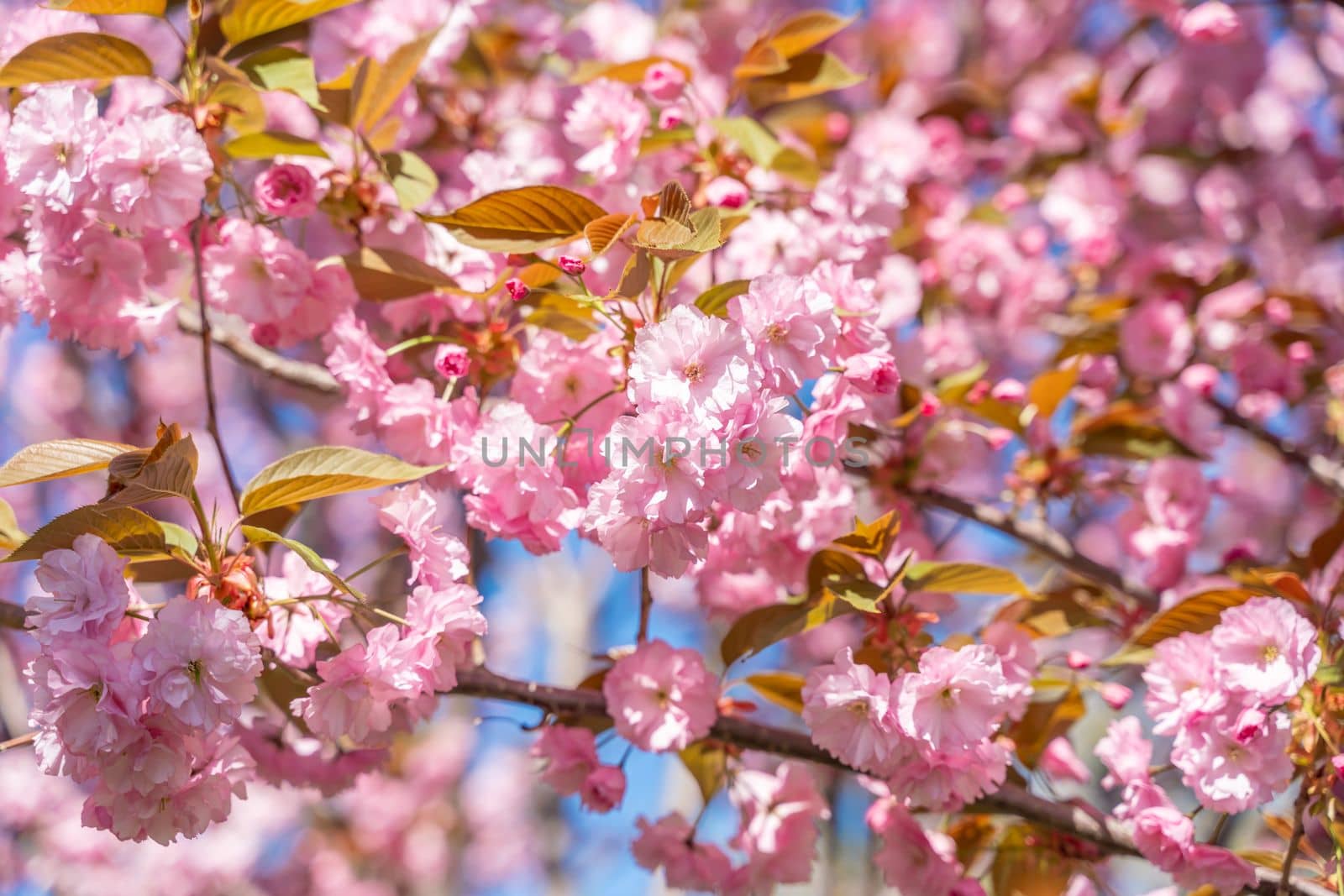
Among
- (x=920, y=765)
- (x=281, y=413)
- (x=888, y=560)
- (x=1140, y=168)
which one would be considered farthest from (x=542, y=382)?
(x=281, y=413)

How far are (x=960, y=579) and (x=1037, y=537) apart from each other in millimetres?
599

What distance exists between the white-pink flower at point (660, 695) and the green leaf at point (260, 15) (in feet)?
3.29

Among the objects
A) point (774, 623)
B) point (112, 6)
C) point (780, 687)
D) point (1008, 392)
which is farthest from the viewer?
point (1008, 392)

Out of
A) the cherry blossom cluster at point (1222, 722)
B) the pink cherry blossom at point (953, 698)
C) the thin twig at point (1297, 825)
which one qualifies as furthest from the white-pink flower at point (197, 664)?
the thin twig at point (1297, 825)

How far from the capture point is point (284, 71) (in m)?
1.64

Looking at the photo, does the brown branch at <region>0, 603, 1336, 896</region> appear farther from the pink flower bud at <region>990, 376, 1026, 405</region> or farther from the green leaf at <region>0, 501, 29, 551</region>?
the pink flower bud at <region>990, 376, 1026, 405</region>

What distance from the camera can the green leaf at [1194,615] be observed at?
147 cm

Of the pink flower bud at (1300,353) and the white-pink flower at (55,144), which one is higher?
the white-pink flower at (55,144)

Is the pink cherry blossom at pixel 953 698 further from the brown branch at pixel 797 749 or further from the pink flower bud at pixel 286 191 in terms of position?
the pink flower bud at pixel 286 191

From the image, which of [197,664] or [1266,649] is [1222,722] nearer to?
[1266,649]

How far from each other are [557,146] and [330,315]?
96 cm

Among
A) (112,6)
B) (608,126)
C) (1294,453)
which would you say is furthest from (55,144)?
(1294,453)

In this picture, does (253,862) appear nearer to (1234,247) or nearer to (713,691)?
(713,691)

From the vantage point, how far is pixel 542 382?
4.74ft
